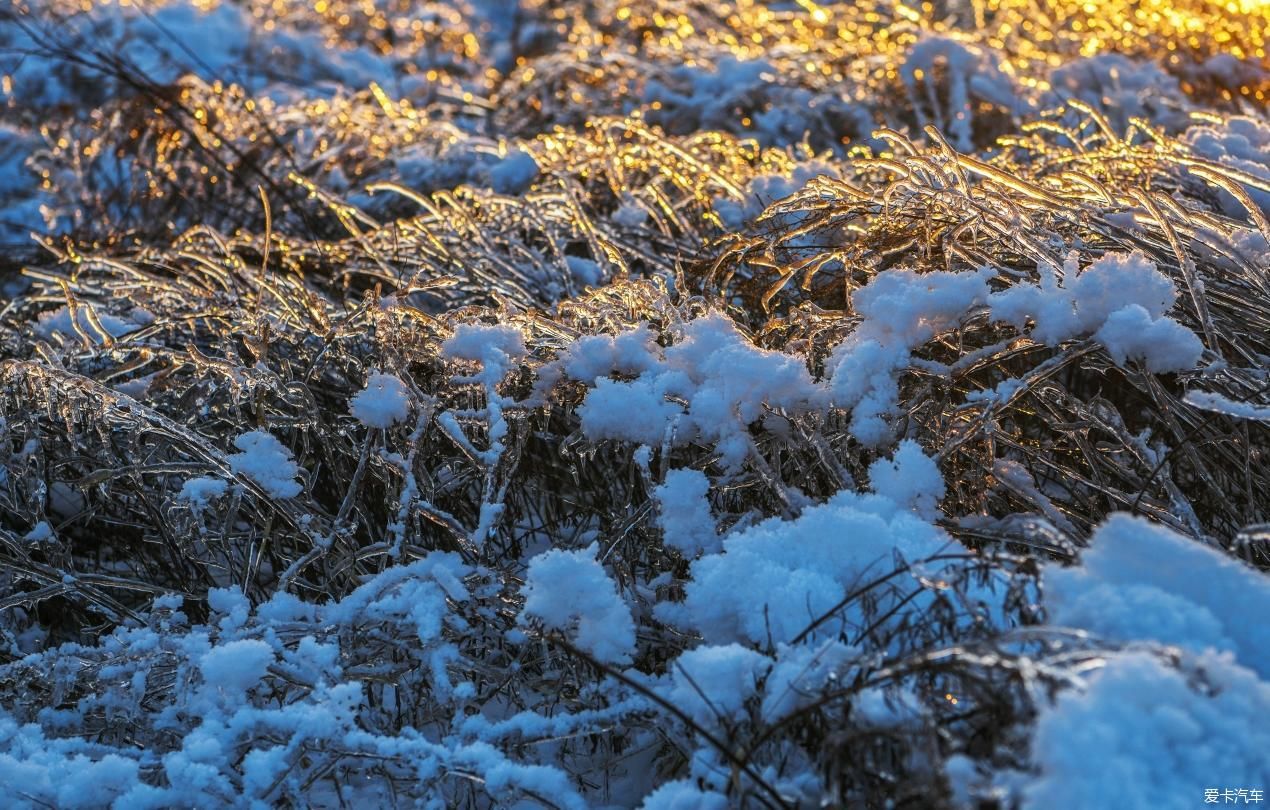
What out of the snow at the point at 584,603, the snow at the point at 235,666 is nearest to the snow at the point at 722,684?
the snow at the point at 584,603

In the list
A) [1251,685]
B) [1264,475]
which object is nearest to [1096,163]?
[1264,475]

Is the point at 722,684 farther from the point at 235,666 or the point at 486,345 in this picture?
the point at 486,345

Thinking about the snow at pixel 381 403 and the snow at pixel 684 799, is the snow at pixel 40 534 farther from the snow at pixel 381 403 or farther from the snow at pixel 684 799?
the snow at pixel 684 799

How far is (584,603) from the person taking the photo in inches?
60.4

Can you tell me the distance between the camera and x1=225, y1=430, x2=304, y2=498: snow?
1.96 m

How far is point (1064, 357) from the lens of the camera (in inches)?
67.7

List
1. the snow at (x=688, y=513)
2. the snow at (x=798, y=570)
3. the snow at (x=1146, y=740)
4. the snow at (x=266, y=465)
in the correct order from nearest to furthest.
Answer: the snow at (x=1146, y=740), the snow at (x=798, y=570), the snow at (x=688, y=513), the snow at (x=266, y=465)

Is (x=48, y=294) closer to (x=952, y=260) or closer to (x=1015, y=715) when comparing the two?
(x=952, y=260)

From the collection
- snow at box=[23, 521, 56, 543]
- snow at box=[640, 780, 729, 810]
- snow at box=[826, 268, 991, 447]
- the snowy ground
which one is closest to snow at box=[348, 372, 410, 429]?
the snowy ground

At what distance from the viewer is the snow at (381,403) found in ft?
6.46

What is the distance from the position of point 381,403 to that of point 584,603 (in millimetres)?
638

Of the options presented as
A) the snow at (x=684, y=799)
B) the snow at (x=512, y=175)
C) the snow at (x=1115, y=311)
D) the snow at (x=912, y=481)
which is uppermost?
the snow at (x=512, y=175)

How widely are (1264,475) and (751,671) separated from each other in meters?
1.08

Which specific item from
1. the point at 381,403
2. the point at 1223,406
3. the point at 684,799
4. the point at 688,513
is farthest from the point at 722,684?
the point at 381,403
